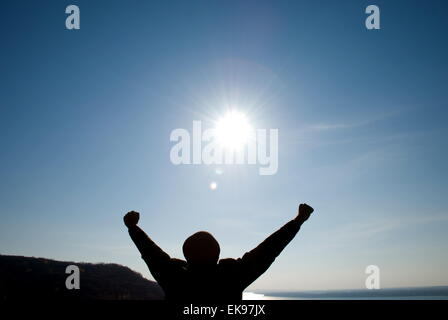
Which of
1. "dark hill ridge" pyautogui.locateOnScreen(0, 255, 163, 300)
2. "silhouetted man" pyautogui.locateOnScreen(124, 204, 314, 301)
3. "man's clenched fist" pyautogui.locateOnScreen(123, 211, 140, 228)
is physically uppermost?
"man's clenched fist" pyautogui.locateOnScreen(123, 211, 140, 228)

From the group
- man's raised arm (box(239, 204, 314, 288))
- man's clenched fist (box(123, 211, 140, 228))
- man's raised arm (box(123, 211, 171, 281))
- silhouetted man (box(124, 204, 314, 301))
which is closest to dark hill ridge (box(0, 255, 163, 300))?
man's clenched fist (box(123, 211, 140, 228))

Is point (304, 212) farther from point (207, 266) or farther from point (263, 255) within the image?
point (207, 266)

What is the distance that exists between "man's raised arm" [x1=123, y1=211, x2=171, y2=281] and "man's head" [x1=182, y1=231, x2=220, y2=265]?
0.17m

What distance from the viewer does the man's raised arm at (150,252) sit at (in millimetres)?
2371

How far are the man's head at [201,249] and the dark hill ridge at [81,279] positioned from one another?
57.3 m

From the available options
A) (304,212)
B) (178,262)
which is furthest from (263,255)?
(178,262)

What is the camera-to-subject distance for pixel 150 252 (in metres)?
2.40

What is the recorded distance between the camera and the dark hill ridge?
55.6 metres

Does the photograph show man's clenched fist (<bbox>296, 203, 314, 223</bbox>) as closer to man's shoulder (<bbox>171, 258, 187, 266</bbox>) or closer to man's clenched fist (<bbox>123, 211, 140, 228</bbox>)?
man's shoulder (<bbox>171, 258, 187, 266</bbox>)

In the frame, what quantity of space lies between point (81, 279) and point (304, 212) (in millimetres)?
78222
